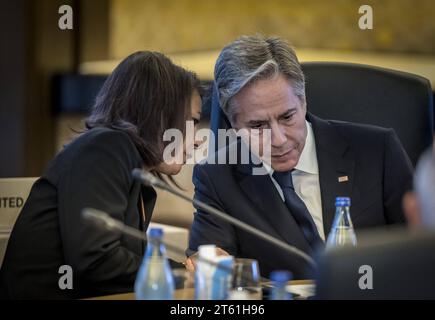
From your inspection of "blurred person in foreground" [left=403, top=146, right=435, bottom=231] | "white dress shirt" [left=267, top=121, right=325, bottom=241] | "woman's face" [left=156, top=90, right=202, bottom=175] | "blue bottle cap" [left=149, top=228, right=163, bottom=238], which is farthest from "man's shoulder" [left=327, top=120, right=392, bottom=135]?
"blurred person in foreground" [left=403, top=146, right=435, bottom=231]

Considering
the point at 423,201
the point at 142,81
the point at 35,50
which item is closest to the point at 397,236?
the point at 423,201

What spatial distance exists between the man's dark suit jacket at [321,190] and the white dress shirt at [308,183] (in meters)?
0.02

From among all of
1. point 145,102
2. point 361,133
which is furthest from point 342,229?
point 145,102

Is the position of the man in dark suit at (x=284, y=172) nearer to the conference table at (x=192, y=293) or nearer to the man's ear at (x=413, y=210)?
the conference table at (x=192, y=293)

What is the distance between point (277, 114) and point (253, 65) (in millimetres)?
147

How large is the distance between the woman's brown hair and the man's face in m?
0.17

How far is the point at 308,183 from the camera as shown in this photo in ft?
7.00

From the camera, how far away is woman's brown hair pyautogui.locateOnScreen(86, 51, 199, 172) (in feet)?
6.39

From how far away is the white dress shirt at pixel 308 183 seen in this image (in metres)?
2.11

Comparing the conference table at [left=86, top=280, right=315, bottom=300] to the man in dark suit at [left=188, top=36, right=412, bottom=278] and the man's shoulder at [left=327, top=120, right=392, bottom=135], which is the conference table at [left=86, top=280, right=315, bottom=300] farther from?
the man's shoulder at [left=327, top=120, right=392, bottom=135]

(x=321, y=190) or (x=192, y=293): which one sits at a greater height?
(x=321, y=190)

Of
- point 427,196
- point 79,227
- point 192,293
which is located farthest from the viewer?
point 79,227

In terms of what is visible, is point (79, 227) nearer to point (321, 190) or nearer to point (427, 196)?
point (321, 190)

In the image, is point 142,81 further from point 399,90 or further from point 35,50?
point 35,50
